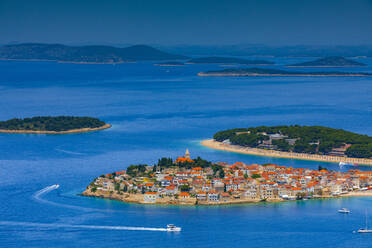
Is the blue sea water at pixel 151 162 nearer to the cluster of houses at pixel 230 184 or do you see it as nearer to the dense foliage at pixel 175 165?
the cluster of houses at pixel 230 184

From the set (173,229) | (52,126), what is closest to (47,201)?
(173,229)

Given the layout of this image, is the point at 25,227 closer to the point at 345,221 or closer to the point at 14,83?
the point at 345,221

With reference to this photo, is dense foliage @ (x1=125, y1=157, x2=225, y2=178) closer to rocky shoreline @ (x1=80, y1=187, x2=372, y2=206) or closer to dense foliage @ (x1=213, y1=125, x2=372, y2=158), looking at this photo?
rocky shoreline @ (x1=80, y1=187, x2=372, y2=206)

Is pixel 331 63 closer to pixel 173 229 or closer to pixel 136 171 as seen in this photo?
pixel 136 171

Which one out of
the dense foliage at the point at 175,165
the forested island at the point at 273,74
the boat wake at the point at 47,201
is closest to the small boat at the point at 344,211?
the dense foliage at the point at 175,165

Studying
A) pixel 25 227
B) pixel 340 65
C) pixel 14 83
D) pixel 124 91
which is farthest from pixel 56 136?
pixel 340 65

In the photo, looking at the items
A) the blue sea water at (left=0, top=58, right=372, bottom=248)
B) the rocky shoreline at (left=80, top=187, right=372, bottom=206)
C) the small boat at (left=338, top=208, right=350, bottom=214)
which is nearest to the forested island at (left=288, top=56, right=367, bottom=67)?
the blue sea water at (left=0, top=58, right=372, bottom=248)

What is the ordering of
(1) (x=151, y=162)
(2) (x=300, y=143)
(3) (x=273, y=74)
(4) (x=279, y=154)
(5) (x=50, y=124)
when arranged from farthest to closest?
(3) (x=273, y=74)
(5) (x=50, y=124)
(2) (x=300, y=143)
(4) (x=279, y=154)
(1) (x=151, y=162)
